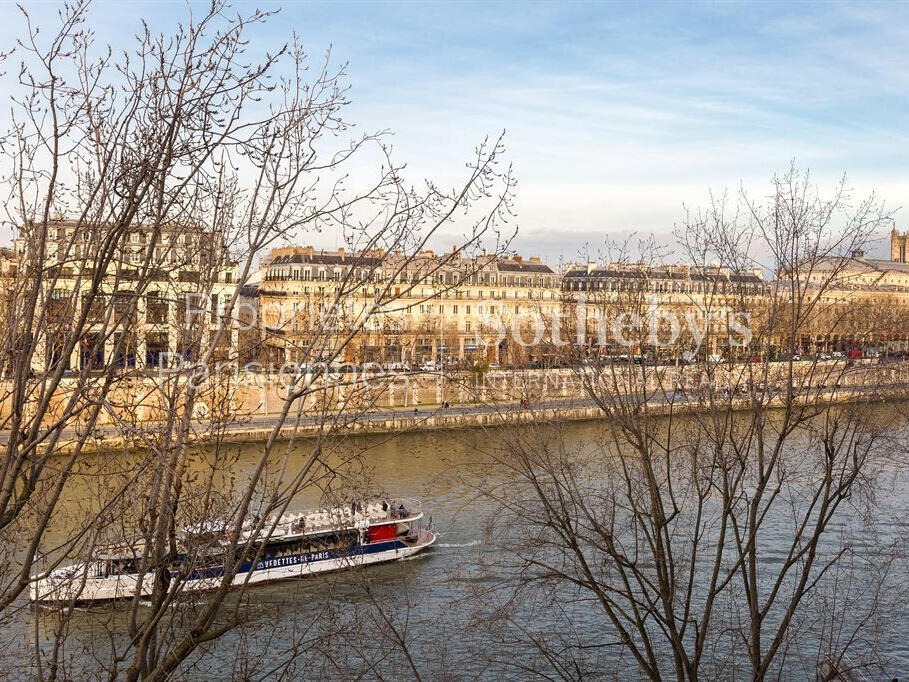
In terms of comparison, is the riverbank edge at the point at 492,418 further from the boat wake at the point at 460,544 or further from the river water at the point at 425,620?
the boat wake at the point at 460,544

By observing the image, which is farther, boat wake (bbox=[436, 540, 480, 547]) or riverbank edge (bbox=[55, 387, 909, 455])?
boat wake (bbox=[436, 540, 480, 547])

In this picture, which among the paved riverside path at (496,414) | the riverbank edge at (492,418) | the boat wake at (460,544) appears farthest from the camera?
the boat wake at (460,544)

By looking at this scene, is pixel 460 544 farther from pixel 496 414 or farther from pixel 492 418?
pixel 496 414

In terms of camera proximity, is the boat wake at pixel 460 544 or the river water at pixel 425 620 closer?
the river water at pixel 425 620

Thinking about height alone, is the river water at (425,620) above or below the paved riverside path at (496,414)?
below

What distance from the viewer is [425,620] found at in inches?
315

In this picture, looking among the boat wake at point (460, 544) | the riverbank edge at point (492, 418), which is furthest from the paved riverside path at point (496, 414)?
the boat wake at point (460, 544)

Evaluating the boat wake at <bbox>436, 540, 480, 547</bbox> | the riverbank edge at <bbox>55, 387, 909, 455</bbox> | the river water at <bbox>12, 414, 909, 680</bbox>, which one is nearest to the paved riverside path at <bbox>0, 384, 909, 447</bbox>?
the riverbank edge at <bbox>55, 387, 909, 455</bbox>

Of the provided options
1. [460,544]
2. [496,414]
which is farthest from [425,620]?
[460,544]

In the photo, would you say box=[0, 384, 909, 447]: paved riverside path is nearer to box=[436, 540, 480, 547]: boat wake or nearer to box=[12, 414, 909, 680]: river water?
box=[12, 414, 909, 680]: river water

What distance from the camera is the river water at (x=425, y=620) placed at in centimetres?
585

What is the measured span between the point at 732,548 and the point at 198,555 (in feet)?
24.7

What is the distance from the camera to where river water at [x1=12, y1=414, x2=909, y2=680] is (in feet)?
19.2

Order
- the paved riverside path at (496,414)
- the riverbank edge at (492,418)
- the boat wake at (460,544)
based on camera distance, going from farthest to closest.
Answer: the boat wake at (460,544), the riverbank edge at (492,418), the paved riverside path at (496,414)
